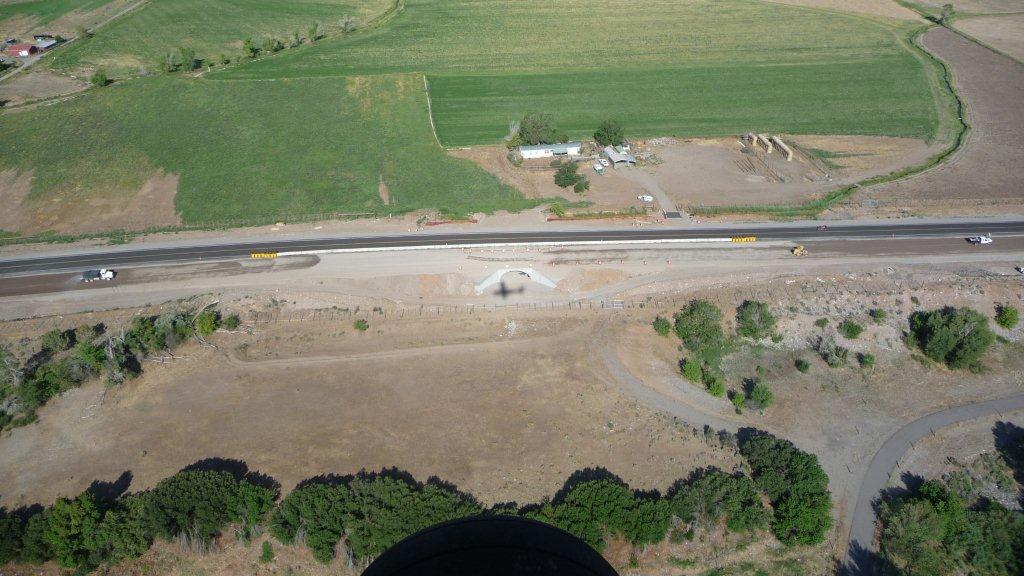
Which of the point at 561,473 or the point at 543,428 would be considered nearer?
the point at 561,473

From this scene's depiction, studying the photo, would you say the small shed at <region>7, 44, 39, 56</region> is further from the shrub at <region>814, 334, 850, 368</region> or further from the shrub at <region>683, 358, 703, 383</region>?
the shrub at <region>814, 334, 850, 368</region>

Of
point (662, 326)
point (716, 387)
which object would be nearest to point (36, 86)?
point (662, 326)

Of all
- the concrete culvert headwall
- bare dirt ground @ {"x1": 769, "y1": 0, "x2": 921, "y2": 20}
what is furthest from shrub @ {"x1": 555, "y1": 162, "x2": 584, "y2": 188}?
bare dirt ground @ {"x1": 769, "y1": 0, "x2": 921, "y2": 20}

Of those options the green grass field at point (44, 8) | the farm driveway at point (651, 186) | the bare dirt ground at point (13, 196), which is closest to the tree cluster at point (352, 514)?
the farm driveway at point (651, 186)

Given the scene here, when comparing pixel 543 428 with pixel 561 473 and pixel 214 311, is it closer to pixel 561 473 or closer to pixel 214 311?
pixel 561 473

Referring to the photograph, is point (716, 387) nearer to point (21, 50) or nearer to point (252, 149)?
point (252, 149)

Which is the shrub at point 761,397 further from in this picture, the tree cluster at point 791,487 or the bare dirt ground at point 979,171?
the bare dirt ground at point 979,171

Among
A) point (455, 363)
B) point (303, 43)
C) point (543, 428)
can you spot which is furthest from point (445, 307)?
point (303, 43)
